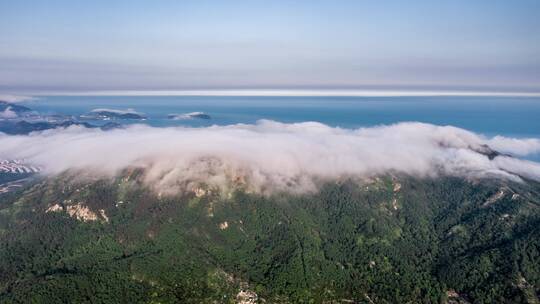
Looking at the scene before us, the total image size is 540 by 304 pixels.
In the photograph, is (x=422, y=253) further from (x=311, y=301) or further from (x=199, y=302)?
(x=199, y=302)

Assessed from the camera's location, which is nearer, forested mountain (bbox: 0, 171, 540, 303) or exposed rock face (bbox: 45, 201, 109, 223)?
forested mountain (bbox: 0, 171, 540, 303)

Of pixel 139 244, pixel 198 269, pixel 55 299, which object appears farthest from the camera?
pixel 139 244

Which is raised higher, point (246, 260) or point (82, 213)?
point (82, 213)

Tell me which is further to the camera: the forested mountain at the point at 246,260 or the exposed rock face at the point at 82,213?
the exposed rock face at the point at 82,213

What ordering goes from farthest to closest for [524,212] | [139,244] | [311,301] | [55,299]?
[524,212] < [139,244] < [311,301] < [55,299]

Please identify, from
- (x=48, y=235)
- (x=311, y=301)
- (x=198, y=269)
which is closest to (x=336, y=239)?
(x=311, y=301)

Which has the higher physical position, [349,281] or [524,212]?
[524,212]

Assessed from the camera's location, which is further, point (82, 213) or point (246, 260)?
point (82, 213)

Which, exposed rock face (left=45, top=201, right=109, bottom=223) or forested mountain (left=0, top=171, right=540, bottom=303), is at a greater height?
exposed rock face (left=45, top=201, right=109, bottom=223)

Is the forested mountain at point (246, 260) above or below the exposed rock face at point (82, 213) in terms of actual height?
below

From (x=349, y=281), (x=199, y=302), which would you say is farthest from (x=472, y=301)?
(x=199, y=302)

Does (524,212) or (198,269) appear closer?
(198,269)
